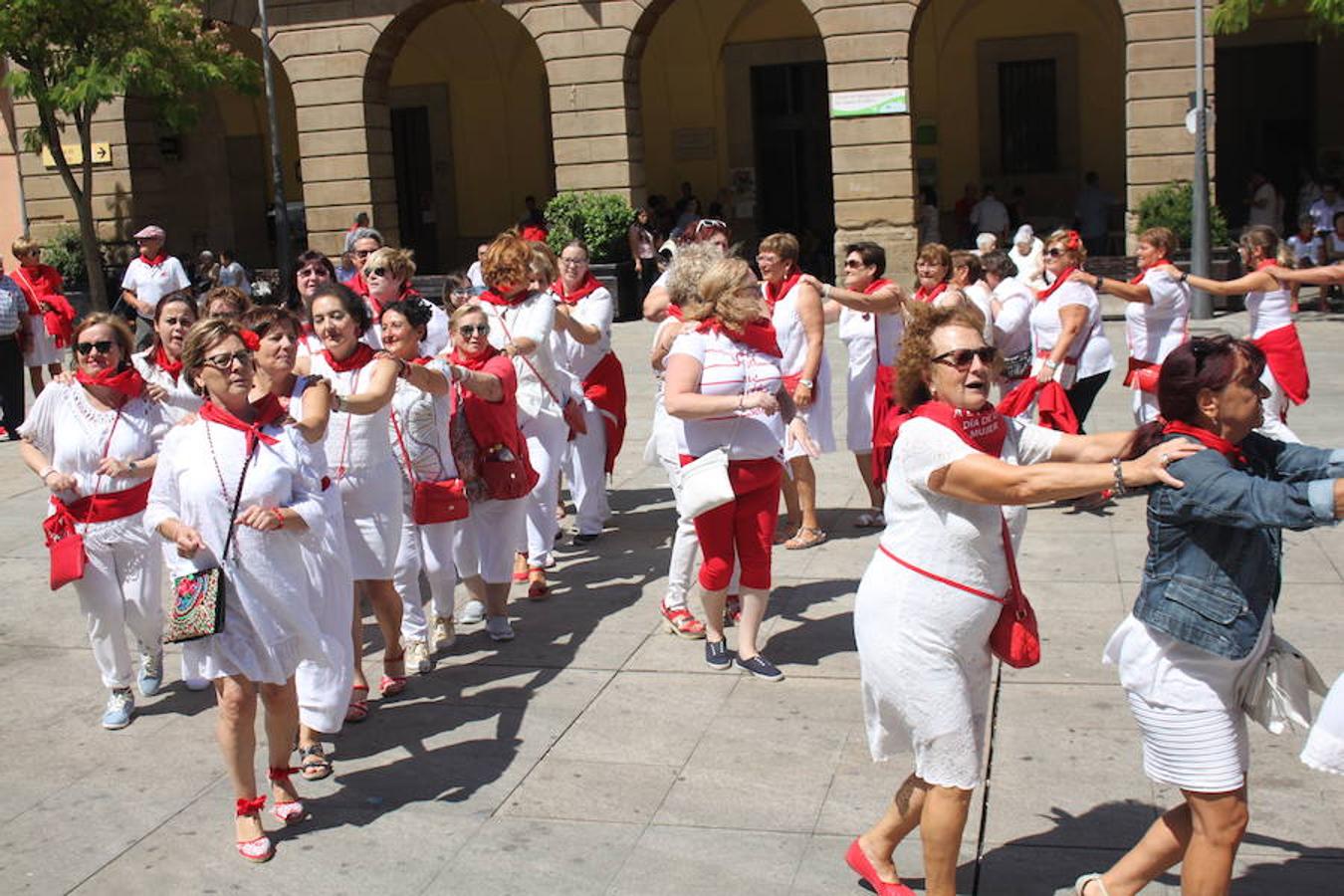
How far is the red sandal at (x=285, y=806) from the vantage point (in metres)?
5.22

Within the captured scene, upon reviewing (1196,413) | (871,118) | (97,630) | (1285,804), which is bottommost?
(1285,804)

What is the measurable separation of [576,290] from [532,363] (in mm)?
1146

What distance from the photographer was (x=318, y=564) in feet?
17.4

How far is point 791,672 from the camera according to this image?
21.5 ft

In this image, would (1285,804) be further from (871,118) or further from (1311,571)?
(871,118)

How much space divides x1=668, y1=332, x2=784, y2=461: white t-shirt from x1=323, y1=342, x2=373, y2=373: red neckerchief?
1227mm

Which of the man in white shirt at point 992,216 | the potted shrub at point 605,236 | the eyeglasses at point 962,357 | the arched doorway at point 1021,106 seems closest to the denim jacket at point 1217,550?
the eyeglasses at point 962,357

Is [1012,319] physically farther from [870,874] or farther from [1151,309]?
[870,874]

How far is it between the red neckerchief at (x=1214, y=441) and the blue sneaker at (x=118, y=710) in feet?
14.3

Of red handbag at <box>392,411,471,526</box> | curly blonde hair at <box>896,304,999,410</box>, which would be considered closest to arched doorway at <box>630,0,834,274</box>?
red handbag at <box>392,411,471,526</box>

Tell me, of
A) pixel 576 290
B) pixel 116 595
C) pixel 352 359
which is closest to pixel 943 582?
pixel 352 359

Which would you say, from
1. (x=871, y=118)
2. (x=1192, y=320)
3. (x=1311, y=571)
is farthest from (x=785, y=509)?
(x=871, y=118)

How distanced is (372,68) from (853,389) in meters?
16.8

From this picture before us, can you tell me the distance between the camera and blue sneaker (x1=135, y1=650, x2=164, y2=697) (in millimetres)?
6672
